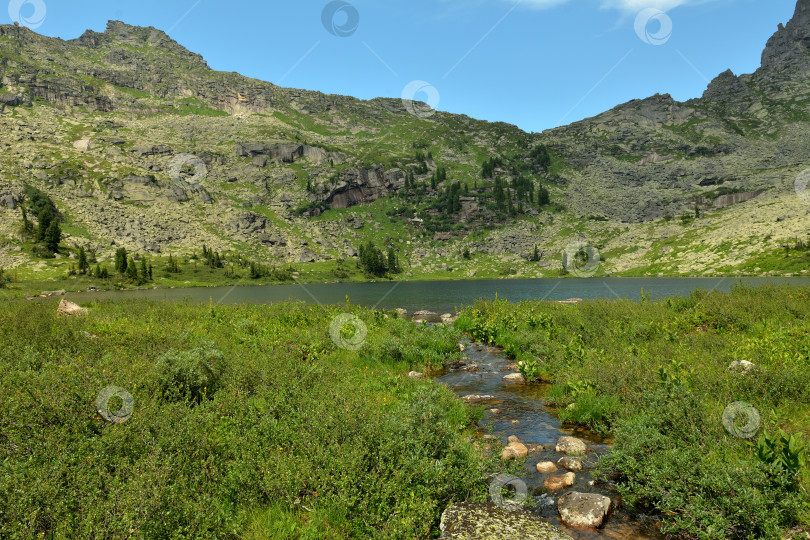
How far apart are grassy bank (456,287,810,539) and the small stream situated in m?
0.51

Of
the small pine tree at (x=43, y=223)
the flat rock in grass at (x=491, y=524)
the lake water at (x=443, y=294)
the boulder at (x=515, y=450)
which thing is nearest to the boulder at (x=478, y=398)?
the boulder at (x=515, y=450)

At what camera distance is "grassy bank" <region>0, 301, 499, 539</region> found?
5.03 metres

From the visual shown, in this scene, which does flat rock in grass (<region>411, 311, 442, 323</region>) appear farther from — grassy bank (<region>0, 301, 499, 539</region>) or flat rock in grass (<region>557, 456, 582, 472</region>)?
flat rock in grass (<region>557, 456, 582, 472</region>)

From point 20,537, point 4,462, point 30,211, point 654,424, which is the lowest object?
point 654,424

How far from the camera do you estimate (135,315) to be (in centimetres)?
2220

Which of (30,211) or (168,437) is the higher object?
(30,211)

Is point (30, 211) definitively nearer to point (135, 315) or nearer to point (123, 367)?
point (135, 315)

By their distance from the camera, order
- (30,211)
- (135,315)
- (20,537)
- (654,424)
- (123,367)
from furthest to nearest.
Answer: (30,211), (135,315), (123,367), (654,424), (20,537)

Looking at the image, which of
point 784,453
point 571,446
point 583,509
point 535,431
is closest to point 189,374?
point 583,509

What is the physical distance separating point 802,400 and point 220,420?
46.8ft

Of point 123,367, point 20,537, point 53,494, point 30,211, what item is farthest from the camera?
point 30,211

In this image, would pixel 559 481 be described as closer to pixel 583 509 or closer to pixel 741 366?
pixel 583 509

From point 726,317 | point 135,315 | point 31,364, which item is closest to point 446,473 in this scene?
point 31,364

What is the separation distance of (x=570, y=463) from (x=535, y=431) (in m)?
2.39
